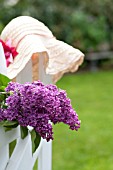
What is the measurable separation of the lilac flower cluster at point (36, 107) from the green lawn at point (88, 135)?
9.33ft

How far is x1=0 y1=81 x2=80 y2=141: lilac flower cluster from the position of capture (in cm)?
159

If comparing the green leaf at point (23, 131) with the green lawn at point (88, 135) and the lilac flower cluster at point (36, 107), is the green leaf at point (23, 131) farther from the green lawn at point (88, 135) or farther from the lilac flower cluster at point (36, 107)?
the green lawn at point (88, 135)

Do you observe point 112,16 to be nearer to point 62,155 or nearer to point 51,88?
point 62,155

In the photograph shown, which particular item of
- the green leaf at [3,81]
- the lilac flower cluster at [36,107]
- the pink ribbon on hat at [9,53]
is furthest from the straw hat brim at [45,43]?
the lilac flower cluster at [36,107]

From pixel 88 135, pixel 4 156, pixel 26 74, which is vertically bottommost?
pixel 4 156

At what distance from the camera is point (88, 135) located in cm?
561

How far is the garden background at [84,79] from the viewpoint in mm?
4875

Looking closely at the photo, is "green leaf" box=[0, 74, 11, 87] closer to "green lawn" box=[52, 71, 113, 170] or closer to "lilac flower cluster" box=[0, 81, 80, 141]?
"lilac flower cluster" box=[0, 81, 80, 141]

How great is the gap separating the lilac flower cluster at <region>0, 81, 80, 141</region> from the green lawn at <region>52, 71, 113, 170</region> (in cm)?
284

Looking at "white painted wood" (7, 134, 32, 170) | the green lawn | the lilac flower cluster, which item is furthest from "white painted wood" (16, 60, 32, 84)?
the green lawn

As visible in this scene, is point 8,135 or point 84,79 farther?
point 84,79

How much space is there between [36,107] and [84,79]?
8.18 meters

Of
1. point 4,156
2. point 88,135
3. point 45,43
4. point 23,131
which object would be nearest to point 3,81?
point 23,131

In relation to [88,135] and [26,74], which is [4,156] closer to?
[26,74]
